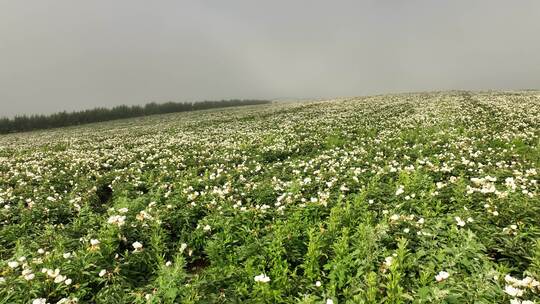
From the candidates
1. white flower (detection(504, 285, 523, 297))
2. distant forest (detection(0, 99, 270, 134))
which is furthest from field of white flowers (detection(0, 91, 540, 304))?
distant forest (detection(0, 99, 270, 134))

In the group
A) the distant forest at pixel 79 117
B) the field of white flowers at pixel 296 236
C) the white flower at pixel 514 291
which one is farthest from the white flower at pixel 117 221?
the distant forest at pixel 79 117

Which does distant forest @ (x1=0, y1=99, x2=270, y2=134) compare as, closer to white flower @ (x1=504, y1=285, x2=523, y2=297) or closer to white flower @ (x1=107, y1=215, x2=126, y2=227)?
white flower @ (x1=107, y1=215, x2=126, y2=227)

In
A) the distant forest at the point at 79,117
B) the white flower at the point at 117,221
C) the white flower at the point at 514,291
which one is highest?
the distant forest at the point at 79,117

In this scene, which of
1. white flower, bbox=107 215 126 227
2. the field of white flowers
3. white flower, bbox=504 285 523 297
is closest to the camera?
white flower, bbox=504 285 523 297

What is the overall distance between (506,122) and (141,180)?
19149mm

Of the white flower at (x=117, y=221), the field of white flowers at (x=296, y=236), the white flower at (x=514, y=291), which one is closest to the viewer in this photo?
the white flower at (x=514, y=291)

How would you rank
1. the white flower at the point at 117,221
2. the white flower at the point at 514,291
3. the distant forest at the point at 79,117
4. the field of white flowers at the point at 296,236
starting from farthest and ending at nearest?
the distant forest at the point at 79,117, the white flower at the point at 117,221, the field of white flowers at the point at 296,236, the white flower at the point at 514,291

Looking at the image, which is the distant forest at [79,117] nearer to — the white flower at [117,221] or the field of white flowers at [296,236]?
the field of white flowers at [296,236]

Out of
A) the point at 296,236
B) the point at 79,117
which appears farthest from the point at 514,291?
the point at 79,117

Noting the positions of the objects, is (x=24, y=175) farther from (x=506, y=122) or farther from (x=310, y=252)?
(x=506, y=122)

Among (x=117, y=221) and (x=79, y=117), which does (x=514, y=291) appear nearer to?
(x=117, y=221)

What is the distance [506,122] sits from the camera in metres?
18.9

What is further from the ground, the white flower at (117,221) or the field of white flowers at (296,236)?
the white flower at (117,221)

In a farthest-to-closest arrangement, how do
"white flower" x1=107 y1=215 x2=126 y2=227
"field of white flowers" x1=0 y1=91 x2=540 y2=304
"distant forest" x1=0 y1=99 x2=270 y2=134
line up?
"distant forest" x1=0 y1=99 x2=270 y2=134, "white flower" x1=107 y1=215 x2=126 y2=227, "field of white flowers" x1=0 y1=91 x2=540 y2=304
